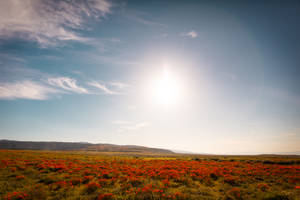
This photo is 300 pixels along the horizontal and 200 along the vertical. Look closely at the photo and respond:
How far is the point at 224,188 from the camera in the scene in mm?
11844

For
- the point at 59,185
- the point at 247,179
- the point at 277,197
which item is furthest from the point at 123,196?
the point at 247,179

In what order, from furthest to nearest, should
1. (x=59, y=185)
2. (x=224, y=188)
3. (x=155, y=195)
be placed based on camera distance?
(x=224, y=188) < (x=59, y=185) < (x=155, y=195)

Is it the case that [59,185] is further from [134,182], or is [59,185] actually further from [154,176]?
[154,176]

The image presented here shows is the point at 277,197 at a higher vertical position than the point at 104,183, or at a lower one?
higher

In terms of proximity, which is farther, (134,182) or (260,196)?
(134,182)

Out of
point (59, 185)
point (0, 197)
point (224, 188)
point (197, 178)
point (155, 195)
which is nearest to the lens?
point (0, 197)

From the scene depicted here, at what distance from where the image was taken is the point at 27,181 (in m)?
12.1

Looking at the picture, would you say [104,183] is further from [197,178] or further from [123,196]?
[197,178]

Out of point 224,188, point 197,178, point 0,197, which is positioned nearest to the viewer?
point 0,197

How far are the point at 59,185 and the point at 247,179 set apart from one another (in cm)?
1866

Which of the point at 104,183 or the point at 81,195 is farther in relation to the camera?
the point at 104,183

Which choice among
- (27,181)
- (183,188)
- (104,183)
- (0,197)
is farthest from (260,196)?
(27,181)

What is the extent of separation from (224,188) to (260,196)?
2.73 meters

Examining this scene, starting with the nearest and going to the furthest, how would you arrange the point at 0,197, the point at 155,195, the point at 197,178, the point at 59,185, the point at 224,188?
the point at 0,197 → the point at 155,195 → the point at 59,185 → the point at 224,188 → the point at 197,178
